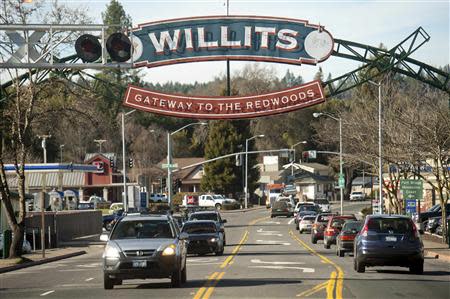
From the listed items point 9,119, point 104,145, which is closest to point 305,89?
point 9,119

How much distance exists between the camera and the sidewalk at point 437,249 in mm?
33744

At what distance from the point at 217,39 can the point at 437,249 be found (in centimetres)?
1647

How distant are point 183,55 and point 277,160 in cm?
12124

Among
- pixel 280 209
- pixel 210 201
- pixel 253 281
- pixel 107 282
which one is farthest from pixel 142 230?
pixel 210 201

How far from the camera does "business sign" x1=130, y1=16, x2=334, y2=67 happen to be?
2697 centimetres

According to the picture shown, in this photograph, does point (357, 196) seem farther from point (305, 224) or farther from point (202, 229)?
point (202, 229)

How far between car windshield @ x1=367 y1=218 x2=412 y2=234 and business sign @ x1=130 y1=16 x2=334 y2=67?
19.7 feet

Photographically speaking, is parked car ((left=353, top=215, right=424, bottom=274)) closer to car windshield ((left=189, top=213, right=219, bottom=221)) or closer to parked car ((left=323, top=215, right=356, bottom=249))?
parked car ((left=323, top=215, right=356, bottom=249))

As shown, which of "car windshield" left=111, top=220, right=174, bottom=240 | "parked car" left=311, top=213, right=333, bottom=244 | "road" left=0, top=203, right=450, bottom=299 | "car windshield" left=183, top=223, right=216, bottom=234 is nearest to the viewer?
"road" left=0, top=203, right=450, bottom=299

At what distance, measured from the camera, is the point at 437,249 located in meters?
37.9

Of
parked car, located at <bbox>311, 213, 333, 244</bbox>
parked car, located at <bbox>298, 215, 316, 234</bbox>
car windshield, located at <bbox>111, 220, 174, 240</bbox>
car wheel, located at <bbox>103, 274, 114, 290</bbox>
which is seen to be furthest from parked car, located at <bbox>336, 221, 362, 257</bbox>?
parked car, located at <bbox>298, 215, 316, 234</bbox>

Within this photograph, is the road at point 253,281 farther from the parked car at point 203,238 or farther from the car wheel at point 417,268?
the parked car at point 203,238

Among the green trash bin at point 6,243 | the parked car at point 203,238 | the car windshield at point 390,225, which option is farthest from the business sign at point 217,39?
the green trash bin at point 6,243

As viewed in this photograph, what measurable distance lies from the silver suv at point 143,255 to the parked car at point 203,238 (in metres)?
13.9
